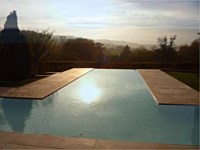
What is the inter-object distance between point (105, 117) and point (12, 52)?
6.49m

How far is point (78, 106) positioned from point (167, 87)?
3.85 metres

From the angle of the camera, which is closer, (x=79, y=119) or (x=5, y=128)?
(x=5, y=128)

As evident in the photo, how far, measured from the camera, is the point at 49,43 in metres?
16.6

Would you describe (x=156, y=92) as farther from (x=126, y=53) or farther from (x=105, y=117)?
(x=126, y=53)

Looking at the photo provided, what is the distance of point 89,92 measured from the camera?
30.7 feet

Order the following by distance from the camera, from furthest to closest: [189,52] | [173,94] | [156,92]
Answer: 1. [189,52]
2. [156,92]
3. [173,94]

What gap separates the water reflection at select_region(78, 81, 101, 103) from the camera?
27.4ft

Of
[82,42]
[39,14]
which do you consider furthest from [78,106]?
[82,42]

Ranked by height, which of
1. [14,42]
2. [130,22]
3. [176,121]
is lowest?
[176,121]

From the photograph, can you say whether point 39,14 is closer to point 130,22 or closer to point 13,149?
point 130,22

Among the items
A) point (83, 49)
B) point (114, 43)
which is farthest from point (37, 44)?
point (114, 43)

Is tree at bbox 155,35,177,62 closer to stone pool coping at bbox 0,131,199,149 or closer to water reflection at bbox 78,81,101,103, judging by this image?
water reflection at bbox 78,81,101,103

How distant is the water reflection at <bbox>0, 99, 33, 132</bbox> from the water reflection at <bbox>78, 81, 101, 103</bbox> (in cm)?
181

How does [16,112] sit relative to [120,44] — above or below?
below
